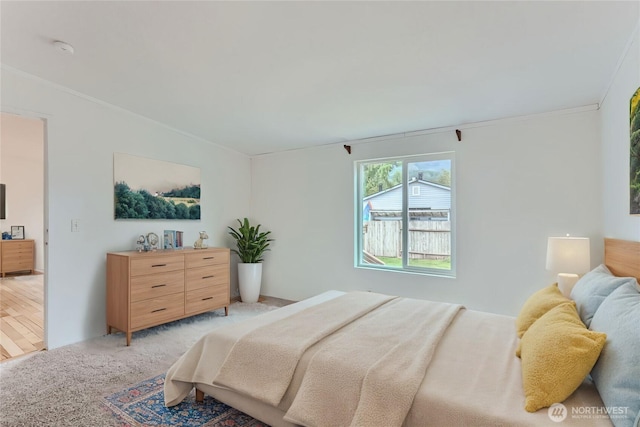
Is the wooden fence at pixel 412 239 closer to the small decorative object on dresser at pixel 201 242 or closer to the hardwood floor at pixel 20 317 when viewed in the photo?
the small decorative object on dresser at pixel 201 242

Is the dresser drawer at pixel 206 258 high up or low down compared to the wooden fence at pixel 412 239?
down

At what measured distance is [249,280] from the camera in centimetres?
475

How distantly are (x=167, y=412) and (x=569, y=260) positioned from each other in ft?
10.2

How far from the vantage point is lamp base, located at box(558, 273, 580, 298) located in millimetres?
2550

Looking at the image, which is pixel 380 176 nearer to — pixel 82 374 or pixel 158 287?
pixel 158 287

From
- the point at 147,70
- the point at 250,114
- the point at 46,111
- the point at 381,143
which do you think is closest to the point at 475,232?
the point at 381,143

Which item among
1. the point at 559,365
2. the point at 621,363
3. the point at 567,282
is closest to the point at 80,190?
the point at 559,365

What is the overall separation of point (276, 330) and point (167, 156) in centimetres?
308

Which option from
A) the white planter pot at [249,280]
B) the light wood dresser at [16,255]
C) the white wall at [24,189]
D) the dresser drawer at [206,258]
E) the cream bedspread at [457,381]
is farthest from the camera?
the white wall at [24,189]

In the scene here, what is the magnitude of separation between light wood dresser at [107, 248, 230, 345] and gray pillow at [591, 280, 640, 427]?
3.50m

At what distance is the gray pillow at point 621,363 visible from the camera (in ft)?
3.46

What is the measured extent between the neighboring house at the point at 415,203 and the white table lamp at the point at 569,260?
1.25 metres

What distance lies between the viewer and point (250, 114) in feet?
12.0

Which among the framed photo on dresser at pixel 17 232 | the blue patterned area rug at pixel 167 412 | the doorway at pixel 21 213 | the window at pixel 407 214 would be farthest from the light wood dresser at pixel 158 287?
the framed photo on dresser at pixel 17 232
